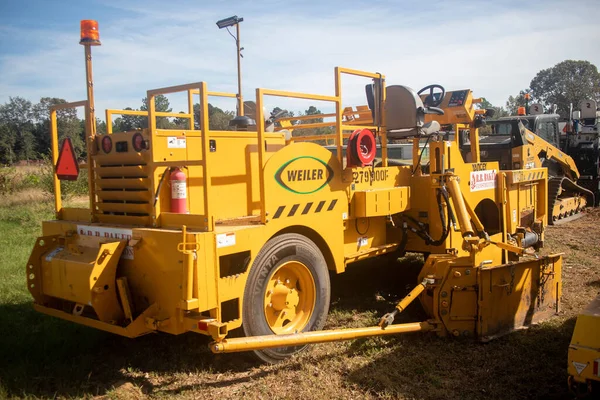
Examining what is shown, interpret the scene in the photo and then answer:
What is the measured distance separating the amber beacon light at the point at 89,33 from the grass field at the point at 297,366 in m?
2.73

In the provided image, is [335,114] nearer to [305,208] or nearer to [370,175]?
[370,175]

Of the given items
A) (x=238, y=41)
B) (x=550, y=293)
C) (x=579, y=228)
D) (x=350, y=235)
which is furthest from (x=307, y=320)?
(x=579, y=228)

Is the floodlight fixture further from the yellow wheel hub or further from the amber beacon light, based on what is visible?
the yellow wheel hub

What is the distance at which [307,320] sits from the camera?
4562mm

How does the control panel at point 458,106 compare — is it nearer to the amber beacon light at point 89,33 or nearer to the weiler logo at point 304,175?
the weiler logo at point 304,175

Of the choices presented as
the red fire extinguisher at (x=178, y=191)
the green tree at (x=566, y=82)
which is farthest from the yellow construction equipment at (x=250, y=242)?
the green tree at (x=566, y=82)

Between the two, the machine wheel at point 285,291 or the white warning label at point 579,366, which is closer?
the white warning label at point 579,366

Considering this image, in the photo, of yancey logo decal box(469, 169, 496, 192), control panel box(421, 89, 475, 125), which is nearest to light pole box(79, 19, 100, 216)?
yancey logo decal box(469, 169, 496, 192)

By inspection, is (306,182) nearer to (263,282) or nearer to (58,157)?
(263,282)

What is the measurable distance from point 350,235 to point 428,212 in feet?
3.84

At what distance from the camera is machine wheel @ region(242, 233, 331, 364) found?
402cm

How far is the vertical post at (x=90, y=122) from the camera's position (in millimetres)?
4250

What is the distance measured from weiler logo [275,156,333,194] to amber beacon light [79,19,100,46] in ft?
6.31

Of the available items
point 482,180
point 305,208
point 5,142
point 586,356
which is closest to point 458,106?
point 482,180
